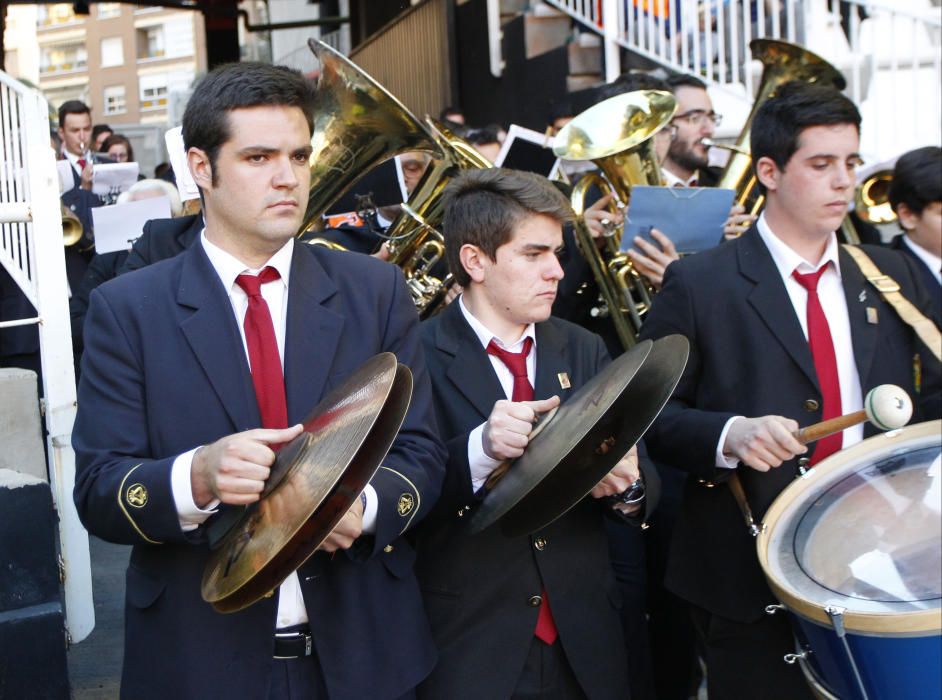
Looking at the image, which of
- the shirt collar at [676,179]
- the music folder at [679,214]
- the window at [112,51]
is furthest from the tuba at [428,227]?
the window at [112,51]

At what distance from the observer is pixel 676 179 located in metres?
4.79

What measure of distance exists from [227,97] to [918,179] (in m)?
2.65

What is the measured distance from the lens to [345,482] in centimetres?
200

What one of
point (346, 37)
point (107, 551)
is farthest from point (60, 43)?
point (107, 551)

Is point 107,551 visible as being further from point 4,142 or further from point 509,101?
point 509,101

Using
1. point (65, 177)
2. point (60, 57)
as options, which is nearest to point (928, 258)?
point (65, 177)

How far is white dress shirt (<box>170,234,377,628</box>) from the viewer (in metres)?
Result: 2.16

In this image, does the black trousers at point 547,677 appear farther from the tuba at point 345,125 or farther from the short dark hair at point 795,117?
the tuba at point 345,125

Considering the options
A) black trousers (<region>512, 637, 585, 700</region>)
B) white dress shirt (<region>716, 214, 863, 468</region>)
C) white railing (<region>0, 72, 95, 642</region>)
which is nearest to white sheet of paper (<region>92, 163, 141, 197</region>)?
white railing (<region>0, 72, 95, 642</region>)

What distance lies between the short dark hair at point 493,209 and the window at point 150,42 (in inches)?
2026

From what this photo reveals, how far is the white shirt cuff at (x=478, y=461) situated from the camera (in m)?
2.69

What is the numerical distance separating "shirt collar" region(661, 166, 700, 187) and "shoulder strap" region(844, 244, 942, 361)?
1.45 m

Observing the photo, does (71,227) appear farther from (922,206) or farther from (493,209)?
(922,206)

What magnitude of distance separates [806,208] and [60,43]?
5827cm
